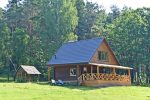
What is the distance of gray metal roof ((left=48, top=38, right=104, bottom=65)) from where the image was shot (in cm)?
4441

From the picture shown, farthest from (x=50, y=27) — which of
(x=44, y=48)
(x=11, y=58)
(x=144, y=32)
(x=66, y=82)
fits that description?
(x=66, y=82)

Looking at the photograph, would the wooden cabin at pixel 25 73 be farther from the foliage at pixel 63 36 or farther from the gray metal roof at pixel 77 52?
the gray metal roof at pixel 77 52

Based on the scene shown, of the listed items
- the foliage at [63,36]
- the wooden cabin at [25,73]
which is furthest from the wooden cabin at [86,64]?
the foliage at [63,36]

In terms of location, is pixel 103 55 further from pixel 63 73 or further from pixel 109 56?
pixel 63 73

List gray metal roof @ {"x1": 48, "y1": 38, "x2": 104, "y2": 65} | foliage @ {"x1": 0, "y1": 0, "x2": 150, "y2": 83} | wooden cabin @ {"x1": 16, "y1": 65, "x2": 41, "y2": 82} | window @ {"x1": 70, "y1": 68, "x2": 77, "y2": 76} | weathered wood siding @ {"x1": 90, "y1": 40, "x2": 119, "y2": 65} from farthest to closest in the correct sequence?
foliage @ {"x1": 0, "y1": 0, "x2": 150, "y2": 83} → wooden cabin @ {"x1": 16, "y1": 65, "x2": 41, "y2": 82} → window @ {"x1": 70, "y1": 68, "x2": 77, "y2": 76} → weathered wood siding @ {"x1": 90, "y1": 40, "x2": 119, "y2": 65} → gray metal roof @ {"x1": 48, "y1": 38, "x2": 104, "y2": 65}

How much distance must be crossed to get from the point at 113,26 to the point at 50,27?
11322 mm

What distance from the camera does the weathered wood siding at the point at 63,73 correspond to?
46469mm

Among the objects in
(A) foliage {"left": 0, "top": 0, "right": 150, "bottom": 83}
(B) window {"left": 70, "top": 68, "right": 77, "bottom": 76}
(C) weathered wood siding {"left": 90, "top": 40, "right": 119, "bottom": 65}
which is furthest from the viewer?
(A) foliage {"left": 0, "top": 0, "right": 150, "bottom": 83}

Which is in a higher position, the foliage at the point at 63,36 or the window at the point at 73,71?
the foliage at the point at 63,36

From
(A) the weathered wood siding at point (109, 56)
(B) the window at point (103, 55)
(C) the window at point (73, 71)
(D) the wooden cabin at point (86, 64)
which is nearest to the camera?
(D) the wooden cabin at point (86, 64)

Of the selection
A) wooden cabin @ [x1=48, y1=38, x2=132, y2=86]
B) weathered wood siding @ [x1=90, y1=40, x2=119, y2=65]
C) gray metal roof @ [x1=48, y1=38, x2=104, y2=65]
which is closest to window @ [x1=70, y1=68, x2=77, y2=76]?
wooden cabin @ [x1=48, y1=38, x2=132, y2=86]

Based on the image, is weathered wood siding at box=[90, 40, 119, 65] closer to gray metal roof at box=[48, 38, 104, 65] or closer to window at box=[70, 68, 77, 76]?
gray metal roof at box=[48, 38, 104, 65]

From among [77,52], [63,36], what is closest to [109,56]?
[77,52]

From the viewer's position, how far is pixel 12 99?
79.6 feet
